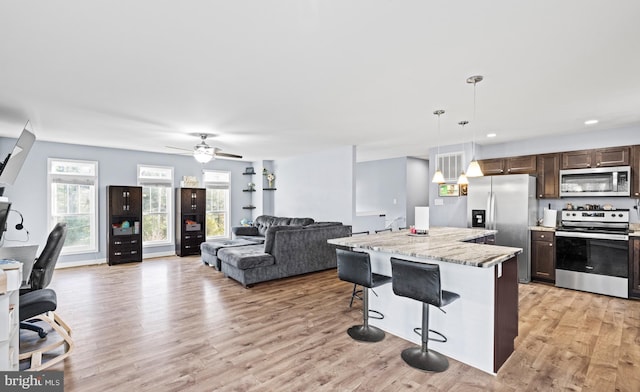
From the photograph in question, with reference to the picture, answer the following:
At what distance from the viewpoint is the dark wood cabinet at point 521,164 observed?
544 centimetres

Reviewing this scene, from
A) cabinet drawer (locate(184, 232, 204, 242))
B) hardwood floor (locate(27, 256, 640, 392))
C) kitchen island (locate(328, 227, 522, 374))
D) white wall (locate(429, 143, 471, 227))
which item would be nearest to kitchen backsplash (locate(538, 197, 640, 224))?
white wall (locate(429, 143, 471, 227))

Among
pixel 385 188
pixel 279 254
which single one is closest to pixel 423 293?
pixel 279 254

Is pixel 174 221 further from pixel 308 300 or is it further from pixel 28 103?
pixel 308 300

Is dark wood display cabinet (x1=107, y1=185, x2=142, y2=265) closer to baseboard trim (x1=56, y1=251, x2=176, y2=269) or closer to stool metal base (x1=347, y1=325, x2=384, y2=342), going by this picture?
baseboard trim (x1=56, y1=251, x2=176, y2=269)

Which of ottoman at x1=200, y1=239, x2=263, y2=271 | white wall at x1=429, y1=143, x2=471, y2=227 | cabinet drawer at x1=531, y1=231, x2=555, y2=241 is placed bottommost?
ottoman at x1=200, y1=239, x2=263, y2=271

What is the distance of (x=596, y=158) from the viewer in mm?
4832

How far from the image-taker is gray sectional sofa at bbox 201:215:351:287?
4.85m

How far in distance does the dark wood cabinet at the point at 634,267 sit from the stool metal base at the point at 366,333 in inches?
149

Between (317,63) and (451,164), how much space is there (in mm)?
4783

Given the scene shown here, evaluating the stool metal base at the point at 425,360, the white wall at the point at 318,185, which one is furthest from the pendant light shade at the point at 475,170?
the white wall at the point at 318,185

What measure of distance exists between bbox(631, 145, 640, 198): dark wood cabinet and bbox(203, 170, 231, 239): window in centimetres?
837

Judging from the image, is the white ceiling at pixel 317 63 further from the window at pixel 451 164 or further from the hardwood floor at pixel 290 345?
the hardwood floor at pixel 290 345

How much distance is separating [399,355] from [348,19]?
107 inches

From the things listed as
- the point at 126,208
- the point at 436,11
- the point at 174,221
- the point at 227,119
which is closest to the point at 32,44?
the point at 227,119
